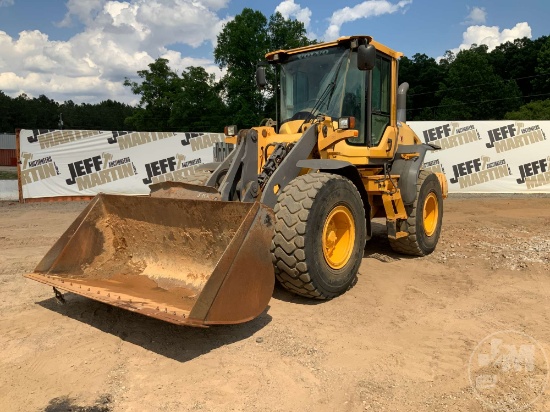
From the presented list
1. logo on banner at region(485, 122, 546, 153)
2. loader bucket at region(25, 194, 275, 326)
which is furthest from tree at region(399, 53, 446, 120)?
loader bucket at region(25, 194, 275, 326)

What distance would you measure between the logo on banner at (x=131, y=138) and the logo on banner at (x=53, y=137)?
910mm

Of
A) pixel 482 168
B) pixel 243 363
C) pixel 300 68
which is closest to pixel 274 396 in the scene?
pixel 243 363

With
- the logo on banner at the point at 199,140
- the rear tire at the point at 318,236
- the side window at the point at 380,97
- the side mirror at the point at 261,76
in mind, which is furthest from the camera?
the logo on banner at the point at 199,140

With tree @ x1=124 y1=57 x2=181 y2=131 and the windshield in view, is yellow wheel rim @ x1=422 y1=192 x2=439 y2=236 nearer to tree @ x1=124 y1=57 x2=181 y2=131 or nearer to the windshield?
the windshield

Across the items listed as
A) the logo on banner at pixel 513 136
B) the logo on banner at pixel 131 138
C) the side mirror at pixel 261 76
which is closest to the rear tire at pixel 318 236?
the side mirror at pixel 261 76

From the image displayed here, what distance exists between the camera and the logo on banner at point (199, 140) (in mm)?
15719

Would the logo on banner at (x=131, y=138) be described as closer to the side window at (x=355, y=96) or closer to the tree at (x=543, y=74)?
the side window at (x=355, y=96)

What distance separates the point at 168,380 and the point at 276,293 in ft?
6.46

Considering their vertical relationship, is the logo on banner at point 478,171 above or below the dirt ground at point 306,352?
above

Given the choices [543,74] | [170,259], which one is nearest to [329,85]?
[170,259]

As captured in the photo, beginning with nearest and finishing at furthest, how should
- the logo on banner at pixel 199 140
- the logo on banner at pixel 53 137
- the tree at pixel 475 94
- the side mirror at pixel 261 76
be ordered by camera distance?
the side mirror at pixel 261 76
the logo on banner at pixel 53 137
the logo on banner at pixel 199 140
the tree at pixel 475 94

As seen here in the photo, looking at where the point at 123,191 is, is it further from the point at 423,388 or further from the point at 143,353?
the point at 423,388

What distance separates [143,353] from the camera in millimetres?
3615

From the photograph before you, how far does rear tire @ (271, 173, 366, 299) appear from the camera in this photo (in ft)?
13.9
